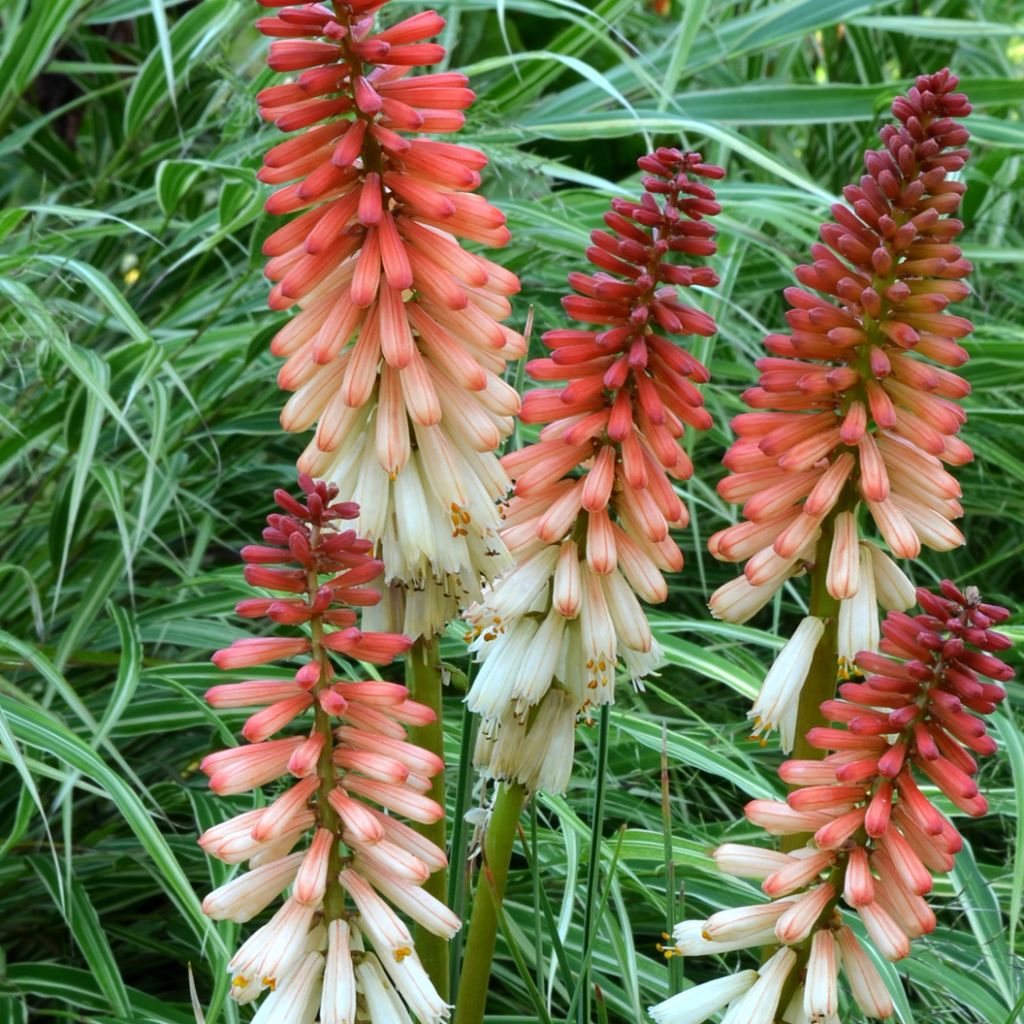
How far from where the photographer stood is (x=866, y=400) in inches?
53.9

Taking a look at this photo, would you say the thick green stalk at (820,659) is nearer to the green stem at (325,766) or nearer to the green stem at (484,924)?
the green stem at (484,924)

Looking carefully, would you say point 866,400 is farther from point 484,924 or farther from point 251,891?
point 251,891

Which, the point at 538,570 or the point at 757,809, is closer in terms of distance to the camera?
the point at 757,809

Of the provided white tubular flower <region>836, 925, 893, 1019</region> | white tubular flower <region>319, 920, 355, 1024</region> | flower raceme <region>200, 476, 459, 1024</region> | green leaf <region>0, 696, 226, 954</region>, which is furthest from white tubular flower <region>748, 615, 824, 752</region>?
green leaf <region>0, 696, 226, 954</region>

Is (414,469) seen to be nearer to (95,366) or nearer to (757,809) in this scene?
(757,809)

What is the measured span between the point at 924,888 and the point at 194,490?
2300 millimetres

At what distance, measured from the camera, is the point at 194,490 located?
3203mm

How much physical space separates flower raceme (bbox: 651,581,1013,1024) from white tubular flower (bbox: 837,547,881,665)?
98 mm

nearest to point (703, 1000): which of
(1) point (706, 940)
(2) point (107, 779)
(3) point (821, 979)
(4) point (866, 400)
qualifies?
(1) point (706, 940)

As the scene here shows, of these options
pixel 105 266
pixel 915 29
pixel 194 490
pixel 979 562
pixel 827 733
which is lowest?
pixel 979 562

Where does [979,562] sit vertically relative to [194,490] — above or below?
below

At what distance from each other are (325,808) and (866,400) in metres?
0.61

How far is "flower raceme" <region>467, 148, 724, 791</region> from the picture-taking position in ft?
4.51

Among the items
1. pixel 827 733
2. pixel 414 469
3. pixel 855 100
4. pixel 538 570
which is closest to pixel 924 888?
pixel 827 733
